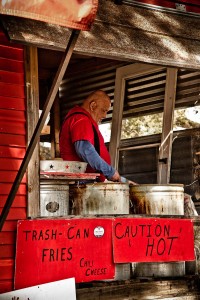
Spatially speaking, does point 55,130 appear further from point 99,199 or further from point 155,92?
point 99,199

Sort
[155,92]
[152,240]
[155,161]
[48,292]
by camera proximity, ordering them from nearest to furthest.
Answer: [48,292] → [152,240] → [155,161] → [155,92]

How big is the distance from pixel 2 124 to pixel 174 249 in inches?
87.8

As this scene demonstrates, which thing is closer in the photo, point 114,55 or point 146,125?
point 114,55

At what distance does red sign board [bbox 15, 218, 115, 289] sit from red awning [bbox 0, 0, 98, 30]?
1.92m

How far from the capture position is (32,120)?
559 cm

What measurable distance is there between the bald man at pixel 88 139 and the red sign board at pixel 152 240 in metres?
0.59

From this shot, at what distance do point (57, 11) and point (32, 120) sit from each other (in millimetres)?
1427

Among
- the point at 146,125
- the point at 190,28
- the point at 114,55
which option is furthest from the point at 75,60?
the point at 114,55

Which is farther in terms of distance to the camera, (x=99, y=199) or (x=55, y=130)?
(x=55, y=130)

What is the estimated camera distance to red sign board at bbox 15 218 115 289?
536cm

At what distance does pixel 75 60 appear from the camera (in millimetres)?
9648

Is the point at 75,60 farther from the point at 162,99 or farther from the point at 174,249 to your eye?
the point at 174,249

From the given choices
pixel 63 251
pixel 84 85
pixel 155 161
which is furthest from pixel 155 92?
pixel 63 251

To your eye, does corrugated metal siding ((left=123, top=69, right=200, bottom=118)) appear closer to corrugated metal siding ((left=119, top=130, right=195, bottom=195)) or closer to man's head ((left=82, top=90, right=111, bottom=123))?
corrugated metal siding ((left=119, top=130, right=195, bottom=195))
